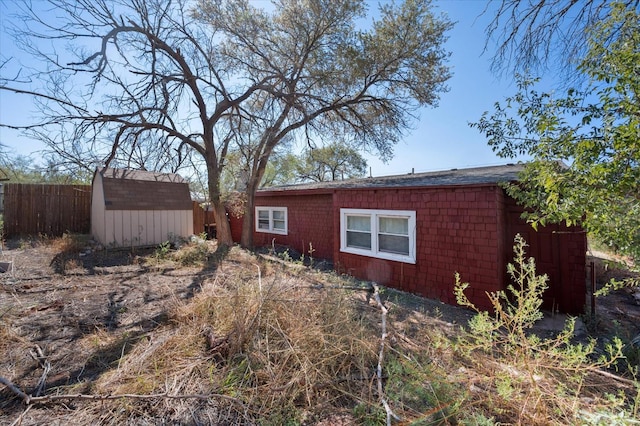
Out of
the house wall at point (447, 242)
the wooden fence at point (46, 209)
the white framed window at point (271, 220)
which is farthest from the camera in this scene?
the white framed window at point (271, 220)

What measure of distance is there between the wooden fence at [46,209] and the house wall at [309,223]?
794cm

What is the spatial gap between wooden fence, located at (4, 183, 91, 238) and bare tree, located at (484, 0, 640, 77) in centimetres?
1514

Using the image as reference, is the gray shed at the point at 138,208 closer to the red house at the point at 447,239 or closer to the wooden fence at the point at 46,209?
the wooden fence at the point at 46,209

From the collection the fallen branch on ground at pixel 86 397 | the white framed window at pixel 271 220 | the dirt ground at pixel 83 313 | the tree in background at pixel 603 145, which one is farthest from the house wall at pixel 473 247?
the white framed window at pixel 271 220

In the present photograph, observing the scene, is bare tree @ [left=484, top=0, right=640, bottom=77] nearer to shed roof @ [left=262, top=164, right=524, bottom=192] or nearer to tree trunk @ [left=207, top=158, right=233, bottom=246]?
shed roof @ [left=262, top=164, right=524, bottom=192]

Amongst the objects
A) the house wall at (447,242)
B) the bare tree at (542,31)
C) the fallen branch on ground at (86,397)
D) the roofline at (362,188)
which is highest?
the bare tree at (542,31)

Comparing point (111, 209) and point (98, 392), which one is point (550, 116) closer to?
point (98, 392)

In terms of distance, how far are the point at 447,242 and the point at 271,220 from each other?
8108 mm

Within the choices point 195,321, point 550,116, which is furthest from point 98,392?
point 550,116

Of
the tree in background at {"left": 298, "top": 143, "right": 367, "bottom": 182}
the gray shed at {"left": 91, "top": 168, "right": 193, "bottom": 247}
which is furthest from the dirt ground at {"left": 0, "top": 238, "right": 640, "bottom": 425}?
the tree in background at {"left": 298, "top": 143, "right": 367, "bottom": 182}

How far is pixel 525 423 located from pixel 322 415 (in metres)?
1.52

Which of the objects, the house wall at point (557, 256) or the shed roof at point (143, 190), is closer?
the house wall at point (557, 256)

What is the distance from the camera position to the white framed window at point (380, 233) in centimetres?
694

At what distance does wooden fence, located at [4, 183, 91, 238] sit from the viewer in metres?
11.1
